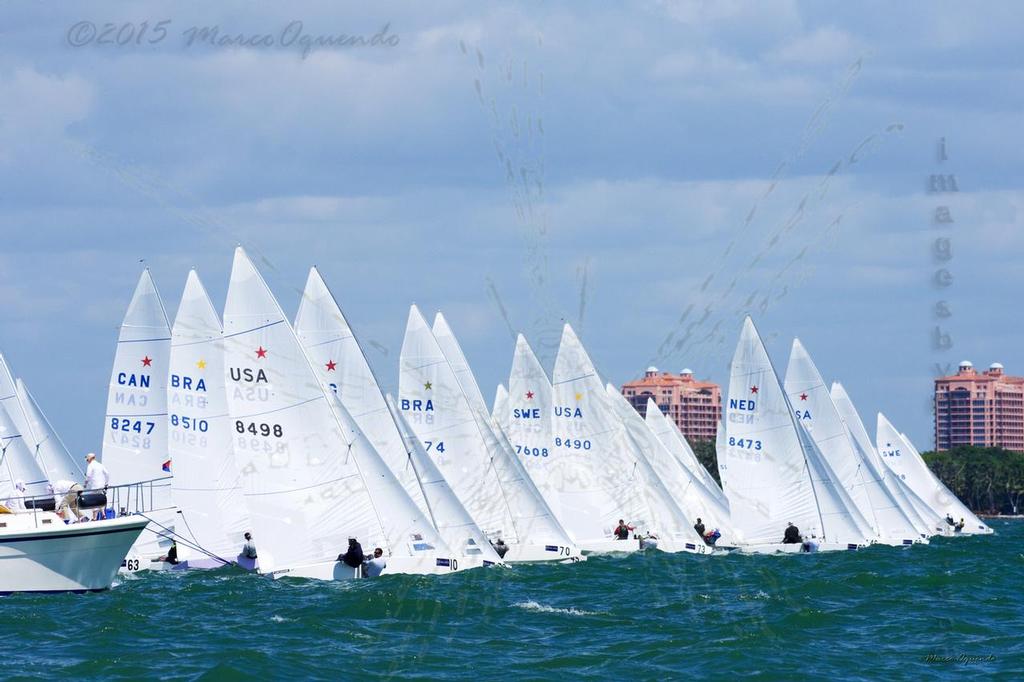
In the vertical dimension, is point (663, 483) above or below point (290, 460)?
below

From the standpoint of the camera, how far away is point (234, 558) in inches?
1724

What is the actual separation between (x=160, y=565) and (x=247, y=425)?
29.7 ft

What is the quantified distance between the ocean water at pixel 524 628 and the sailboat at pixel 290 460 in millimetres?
1022

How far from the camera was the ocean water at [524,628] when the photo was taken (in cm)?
2541

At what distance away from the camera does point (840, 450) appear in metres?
61.6

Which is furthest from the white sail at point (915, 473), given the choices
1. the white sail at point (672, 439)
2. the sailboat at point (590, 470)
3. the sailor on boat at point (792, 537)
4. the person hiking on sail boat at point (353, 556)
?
the person hiking on sail boat at point (353, 556)

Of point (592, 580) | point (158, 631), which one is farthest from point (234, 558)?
point (158, 631)

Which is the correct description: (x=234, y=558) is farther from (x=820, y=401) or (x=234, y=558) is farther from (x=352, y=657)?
(x=820, y=401)

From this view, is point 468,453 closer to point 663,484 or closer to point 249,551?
point 249,551

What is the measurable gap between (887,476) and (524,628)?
45.2 m

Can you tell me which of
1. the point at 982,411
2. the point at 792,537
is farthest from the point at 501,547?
the point at 982,411

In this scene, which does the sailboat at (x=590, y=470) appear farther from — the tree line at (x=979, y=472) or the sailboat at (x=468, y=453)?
the tree line at (x=979, y=472)

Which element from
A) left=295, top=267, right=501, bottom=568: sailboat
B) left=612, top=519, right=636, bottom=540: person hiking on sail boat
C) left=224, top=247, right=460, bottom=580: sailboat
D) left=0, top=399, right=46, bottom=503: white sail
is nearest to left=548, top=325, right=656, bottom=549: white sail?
left=612, top=519, right=636, bottom=540: person hiking on sail boat

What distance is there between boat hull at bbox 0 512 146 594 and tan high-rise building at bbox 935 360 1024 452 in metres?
125
